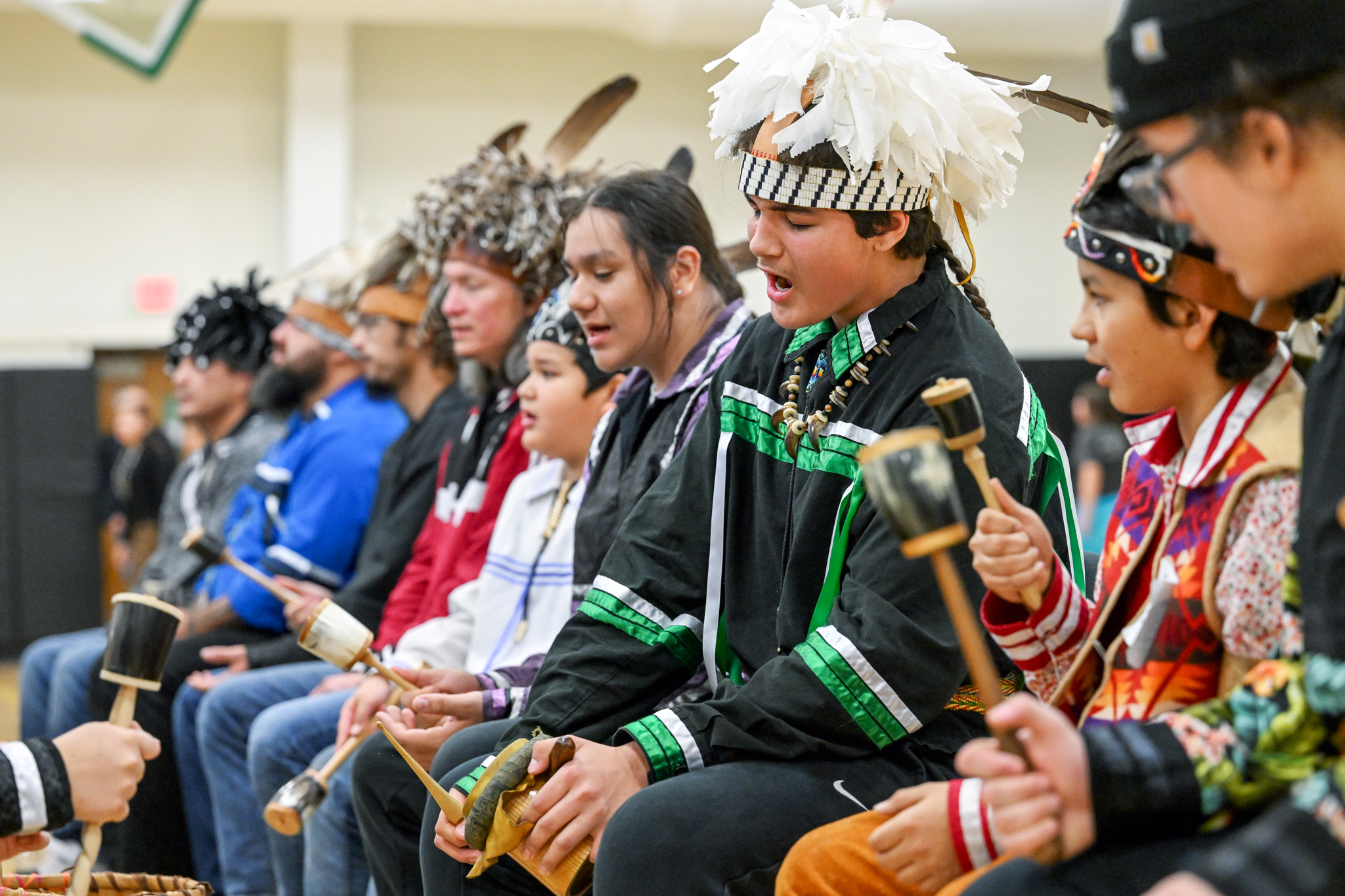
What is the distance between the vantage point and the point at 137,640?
1.88 meters

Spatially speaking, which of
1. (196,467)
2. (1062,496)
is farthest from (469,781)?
(196,467)

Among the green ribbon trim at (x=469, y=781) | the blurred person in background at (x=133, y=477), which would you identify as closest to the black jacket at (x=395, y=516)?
the green ribbon trim at (x=469, y=781)

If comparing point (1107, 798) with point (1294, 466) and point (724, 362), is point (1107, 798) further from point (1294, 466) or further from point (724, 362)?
point (724, 362)

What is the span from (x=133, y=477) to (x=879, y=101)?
6896 millimetres

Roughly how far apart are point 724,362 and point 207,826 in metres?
2.24

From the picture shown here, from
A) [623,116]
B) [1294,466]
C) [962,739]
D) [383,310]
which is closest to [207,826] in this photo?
[383,310]

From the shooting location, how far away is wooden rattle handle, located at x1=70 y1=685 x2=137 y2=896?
182 centimetres

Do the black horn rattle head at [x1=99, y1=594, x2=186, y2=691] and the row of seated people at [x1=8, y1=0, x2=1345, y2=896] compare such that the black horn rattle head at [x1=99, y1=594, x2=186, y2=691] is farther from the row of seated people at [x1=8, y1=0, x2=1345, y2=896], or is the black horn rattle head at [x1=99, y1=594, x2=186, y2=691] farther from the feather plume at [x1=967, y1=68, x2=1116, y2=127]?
the feather plume at [x1=967, y1=68, x2=1116, y2=127]

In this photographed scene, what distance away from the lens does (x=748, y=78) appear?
1.99 m

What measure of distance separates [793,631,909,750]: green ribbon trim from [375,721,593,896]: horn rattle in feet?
Result: 1.25

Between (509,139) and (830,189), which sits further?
(509,139)

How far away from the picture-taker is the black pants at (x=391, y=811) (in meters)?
2.34

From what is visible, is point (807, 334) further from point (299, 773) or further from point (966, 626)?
point (299, 773)

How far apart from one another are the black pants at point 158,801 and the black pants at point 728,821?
2.27 meters
